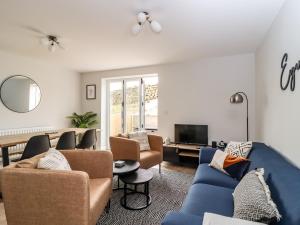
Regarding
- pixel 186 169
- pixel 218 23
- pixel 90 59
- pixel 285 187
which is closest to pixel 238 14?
pixel 218 23

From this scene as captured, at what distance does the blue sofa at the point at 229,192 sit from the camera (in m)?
1.08

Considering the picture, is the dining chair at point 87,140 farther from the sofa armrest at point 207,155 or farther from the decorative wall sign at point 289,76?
the decorative wall sign at point 289,76

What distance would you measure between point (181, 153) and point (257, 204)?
2896 mm

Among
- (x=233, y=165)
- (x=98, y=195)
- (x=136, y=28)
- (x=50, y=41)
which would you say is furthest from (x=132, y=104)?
(x=98, y=195)

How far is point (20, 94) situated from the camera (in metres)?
4.05

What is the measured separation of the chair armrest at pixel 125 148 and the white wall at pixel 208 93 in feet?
4.94

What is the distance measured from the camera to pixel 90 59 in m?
4.23

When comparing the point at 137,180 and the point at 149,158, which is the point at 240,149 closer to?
the point at 137,180

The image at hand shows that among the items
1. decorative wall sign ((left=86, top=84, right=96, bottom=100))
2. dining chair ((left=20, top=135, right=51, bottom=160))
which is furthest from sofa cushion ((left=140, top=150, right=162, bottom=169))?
decorative wall sign ((left=86, top=84, right=96, bottom=100))

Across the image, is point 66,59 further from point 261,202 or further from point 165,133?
point 261,202

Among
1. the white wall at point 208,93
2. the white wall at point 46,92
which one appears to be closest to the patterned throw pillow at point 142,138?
the white wall at point 208,93

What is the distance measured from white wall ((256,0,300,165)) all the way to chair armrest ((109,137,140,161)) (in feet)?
6.38

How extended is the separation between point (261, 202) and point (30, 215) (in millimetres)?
1693

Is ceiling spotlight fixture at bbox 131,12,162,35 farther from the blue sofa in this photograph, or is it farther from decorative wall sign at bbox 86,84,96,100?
decorative wall sign at bbox 86,84,96,100
